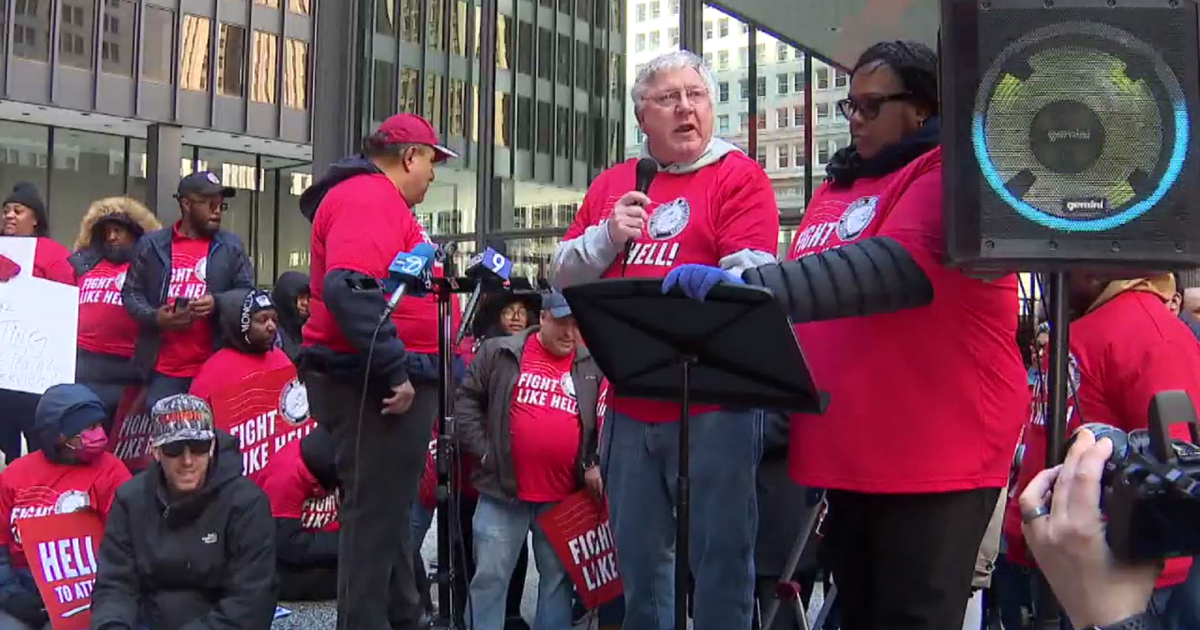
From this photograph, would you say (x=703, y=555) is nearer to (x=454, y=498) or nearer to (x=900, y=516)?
(x=900, y=516)

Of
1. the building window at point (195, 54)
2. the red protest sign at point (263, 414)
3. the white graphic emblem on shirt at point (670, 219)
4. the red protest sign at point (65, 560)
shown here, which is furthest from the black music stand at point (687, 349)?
the building window at point (195, 54)

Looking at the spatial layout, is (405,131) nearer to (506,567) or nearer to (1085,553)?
(506,567)

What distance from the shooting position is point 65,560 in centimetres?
459

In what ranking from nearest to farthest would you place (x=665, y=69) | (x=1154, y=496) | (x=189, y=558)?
(x=1154, y=496) → (x=665, y=69) → (x=189, y=558)

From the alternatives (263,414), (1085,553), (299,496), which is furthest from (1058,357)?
(263,414)

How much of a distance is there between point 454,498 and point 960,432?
205 cm

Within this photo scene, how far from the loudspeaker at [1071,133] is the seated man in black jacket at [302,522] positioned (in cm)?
405

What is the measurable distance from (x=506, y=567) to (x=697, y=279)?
2.86 metres

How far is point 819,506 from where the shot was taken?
2672mm

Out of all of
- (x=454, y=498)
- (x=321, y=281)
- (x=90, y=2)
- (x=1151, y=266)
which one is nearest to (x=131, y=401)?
(x=321, y=281)

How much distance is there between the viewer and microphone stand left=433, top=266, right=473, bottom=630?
3652mm

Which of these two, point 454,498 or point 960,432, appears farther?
point 454,498

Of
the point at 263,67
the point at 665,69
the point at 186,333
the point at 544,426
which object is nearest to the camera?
the point at 665,69

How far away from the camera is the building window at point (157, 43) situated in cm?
2788
